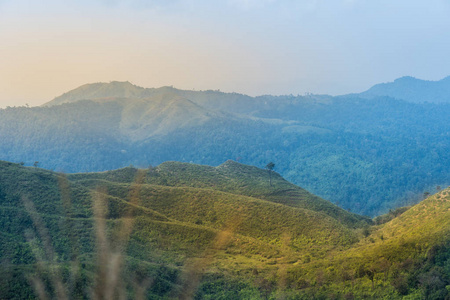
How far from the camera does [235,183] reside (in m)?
106

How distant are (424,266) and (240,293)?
19.5 metres

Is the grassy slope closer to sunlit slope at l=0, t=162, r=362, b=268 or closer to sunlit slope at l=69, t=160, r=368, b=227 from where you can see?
sunlit slope at l=0, t=162, r=362, b=268

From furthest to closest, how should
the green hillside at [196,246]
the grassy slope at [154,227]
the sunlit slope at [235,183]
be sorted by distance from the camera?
1. the sunlit slope at [235,183]
2. the grassy slope at [154,227]
3. the green hillside at [196,246]

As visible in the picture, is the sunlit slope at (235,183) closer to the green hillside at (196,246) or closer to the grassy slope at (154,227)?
the green hillside at (196,246)

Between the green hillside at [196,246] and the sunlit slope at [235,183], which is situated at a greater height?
the sunlit slope at [235,183]

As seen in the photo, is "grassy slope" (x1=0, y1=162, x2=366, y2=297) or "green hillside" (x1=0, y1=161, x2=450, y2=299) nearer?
"green hillside" (x1=0, y1=161, x2=450, y2=299)

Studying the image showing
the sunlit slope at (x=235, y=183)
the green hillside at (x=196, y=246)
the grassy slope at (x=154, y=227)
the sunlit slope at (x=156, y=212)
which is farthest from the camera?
the sunlit slope at (x=235, y=183)

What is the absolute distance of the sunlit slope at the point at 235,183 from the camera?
9281cm

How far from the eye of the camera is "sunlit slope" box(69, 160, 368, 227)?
9281 cm

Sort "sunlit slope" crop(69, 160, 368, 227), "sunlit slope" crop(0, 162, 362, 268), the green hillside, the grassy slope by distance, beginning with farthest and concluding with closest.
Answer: "sunlit slope" crop(69, 160, 368, 227)
"sunlit slope" crop(0, 162, 362, 268)
the grassy slope
the green hillside

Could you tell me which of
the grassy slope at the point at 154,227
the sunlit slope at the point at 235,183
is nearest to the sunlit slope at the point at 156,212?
the grassy slope at the point at 154,227

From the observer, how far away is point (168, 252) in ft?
180

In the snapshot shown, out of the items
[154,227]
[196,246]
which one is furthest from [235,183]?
[196,246]

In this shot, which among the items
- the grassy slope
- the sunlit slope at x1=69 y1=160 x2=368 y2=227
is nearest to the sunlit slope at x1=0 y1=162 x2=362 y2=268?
the grassy slope
